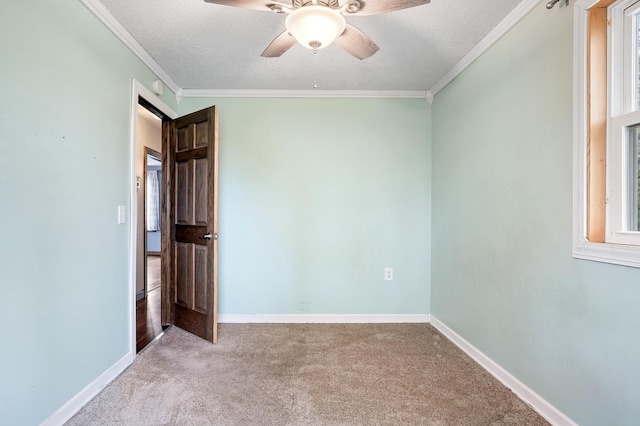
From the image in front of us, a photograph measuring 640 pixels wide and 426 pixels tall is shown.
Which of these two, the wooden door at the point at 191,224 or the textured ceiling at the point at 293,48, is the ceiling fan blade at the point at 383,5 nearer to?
the textured ceiling at the point at 293,48

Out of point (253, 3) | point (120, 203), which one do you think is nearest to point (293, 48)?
point (253, 3)

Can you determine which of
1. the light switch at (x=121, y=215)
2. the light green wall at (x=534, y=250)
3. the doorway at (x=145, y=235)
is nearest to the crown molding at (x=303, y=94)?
the doorway at (x=145, y=235)

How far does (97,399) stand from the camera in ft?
5.98

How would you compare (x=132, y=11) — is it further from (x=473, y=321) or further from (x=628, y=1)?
(x=473, y=321)

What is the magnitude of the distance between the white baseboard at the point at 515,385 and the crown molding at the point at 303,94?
2.31 metres

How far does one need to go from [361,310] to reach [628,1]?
2806 mm

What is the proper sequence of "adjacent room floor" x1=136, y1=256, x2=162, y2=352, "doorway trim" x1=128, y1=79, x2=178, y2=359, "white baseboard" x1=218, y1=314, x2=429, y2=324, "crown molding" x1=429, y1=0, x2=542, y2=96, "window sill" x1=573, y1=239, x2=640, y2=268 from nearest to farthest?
"window sill" x1=573, y1=239, x2=640, y2=268
"crown molding" x1=429, y1=0, x2=542, y2=96
"doorway trim" x1=128, y1=79, x2=178, y2=359
"adjacent room floor" x1=136, y1=256, x2=162, y2=352
"white baseboard" x1=218, y1=314, x2=429, y2=324

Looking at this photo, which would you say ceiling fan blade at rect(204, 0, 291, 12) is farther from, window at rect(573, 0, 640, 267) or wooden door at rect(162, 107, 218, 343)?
window at rect(573, 0, 640, 267)

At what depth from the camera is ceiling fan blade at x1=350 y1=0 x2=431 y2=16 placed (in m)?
1.38

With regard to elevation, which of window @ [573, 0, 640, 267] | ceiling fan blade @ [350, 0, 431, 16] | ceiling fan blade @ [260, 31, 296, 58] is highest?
ceiling fan blade @ [260, 31, 296, 58]

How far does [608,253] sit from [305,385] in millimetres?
1759

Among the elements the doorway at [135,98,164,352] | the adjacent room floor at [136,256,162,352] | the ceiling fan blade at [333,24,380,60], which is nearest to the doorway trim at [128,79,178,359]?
the doorway at [135,98,164,352]

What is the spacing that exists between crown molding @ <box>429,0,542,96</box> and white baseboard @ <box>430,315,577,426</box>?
7.22 ft

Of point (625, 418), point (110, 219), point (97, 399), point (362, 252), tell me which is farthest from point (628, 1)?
point (97, 399)
